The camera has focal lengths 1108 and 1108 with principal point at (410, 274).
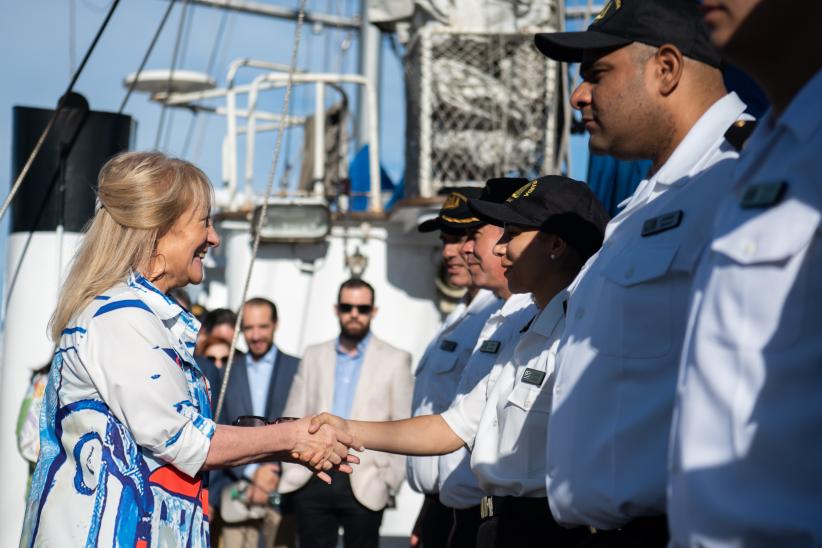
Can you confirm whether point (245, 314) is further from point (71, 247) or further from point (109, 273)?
point (109, 273)

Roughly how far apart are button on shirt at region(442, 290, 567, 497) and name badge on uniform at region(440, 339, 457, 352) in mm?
1756

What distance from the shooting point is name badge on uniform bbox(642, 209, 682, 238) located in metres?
2.24

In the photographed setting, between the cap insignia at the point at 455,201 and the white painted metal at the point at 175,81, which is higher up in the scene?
the white painted metal at the point at 175,81

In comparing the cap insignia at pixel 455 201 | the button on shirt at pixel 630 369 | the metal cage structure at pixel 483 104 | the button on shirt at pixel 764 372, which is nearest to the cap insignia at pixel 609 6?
the button on shirt at pixel 630 369

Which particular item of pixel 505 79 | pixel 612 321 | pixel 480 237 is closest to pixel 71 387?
pixel 612 321

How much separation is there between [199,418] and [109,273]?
1.43 feet

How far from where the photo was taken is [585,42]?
99.9 inches

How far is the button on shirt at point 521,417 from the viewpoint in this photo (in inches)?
116

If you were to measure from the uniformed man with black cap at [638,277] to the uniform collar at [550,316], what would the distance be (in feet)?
1.79

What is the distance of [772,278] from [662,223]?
0.76 metres

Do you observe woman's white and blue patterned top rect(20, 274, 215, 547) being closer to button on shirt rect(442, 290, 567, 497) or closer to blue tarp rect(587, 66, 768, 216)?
button on shirt rect(442, 290, 567, 497)

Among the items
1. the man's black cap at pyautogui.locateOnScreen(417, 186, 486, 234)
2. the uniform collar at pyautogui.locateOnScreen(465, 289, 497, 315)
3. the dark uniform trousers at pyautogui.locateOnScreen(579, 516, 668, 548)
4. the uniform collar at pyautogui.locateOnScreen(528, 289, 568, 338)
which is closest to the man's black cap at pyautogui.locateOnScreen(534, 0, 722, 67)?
the uniform collar at pyautogui.locateOnScreen(528, 289, 568, 338)

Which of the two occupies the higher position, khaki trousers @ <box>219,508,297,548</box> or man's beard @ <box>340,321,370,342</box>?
man's beard @ <box>340,321,370,342</box>

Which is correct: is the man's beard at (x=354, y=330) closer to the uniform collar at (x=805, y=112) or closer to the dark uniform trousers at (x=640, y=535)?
the dark uniform trousers at (x=640, y=535)
